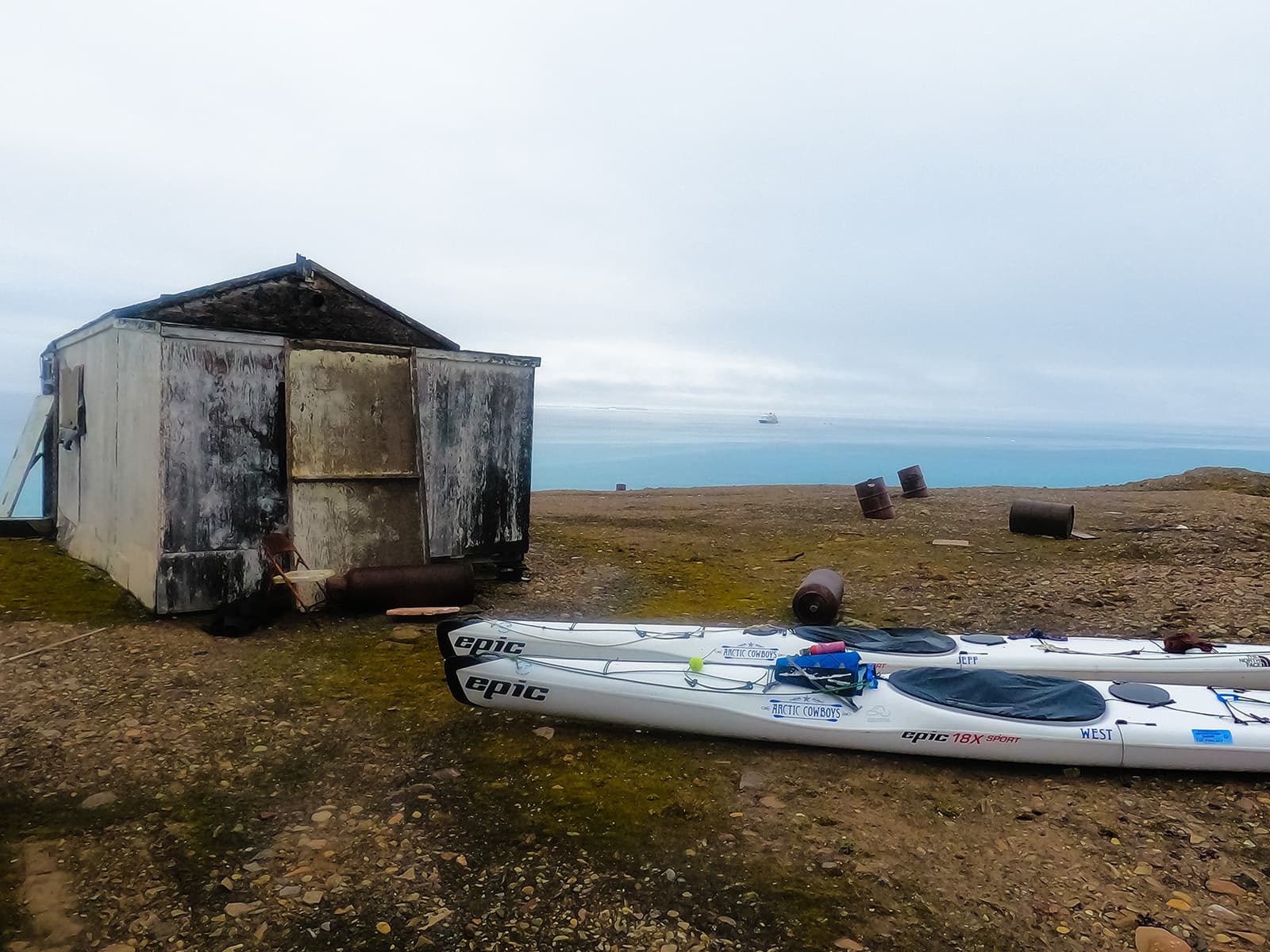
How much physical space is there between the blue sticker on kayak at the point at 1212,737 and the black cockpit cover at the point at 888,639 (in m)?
1.75

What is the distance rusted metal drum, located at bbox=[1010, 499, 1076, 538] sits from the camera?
1238 cm

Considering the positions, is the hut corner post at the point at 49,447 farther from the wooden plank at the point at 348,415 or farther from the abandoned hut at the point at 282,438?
the wooden plank at the point at 348,415

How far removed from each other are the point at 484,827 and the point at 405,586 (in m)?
4.17

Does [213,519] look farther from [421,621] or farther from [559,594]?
[559,594]

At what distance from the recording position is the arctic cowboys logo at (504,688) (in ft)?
17.8

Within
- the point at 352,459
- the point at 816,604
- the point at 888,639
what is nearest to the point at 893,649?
the point at 888,639

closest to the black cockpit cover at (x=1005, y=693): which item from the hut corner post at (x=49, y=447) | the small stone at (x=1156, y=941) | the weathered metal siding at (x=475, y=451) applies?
the small stone at (x=1156, y=941)

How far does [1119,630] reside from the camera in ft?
26.0

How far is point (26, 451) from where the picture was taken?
1125 centimetres

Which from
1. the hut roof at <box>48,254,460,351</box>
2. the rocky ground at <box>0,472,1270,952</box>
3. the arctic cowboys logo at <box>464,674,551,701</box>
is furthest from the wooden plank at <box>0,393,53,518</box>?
the arctic cowboys logo at <box>464,674,551,701</box>

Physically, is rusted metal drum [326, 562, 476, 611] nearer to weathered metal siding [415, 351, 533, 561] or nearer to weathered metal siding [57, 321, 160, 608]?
weathered metal siding [415, 351, 533, 561]

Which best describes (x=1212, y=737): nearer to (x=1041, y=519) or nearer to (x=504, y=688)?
(x=504, y=688)

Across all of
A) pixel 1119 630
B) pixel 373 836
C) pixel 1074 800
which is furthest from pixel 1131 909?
pixel 1119 630

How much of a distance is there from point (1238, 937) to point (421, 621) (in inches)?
266
